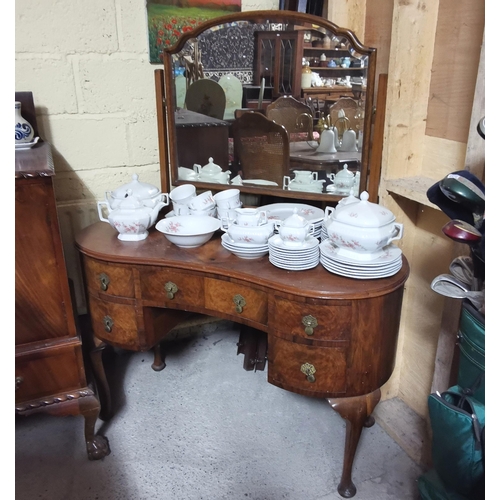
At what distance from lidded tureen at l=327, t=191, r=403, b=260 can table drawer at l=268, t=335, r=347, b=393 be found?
275mm

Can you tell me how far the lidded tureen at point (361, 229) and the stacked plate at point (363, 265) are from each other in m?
0.02

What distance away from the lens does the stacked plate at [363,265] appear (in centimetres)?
129

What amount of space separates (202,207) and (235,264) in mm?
295

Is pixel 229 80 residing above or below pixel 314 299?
above

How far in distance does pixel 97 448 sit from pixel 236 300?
2.61 feet

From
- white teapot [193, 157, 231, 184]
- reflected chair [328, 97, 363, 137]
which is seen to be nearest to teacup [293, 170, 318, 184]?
reflected chair [328, 97, 363, 137]

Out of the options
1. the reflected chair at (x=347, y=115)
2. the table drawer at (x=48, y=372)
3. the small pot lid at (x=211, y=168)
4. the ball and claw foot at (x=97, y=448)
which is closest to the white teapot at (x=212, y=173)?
the small pot lid at (x=211, y=168)

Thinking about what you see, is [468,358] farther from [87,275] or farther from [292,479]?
[87,275]

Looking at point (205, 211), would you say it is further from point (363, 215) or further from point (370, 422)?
point (370, 422)

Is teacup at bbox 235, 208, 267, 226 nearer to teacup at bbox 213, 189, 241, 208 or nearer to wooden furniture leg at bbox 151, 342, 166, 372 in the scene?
teacup at bbox 213, 189, 241, 208

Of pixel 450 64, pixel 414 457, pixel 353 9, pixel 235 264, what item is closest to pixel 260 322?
pixel 235 264

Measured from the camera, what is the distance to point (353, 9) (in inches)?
68.4

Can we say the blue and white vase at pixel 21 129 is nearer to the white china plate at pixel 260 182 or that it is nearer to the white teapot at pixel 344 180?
the white china plate at pixel 260 182

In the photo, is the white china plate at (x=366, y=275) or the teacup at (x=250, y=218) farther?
the teacup at (x=250, y=218)
